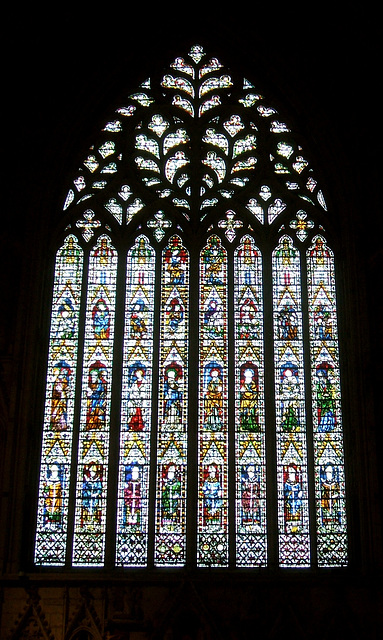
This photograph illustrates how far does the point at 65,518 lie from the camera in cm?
1062

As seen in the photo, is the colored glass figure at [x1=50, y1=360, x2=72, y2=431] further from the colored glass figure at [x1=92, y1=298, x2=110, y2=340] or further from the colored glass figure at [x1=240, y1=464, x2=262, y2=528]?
the colored glass figure at [x1=240, y1=464, x2=262, y2=528]

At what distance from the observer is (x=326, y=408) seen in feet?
36.1

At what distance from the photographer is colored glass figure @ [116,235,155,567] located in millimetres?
10562

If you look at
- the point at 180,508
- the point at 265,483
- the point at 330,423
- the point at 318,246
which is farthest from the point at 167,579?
the point at 318,246

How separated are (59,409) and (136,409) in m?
0.85

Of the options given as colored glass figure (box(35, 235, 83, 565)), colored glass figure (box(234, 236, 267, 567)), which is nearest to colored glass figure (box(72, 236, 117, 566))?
colored glass figure (box(35, 235, 83, 565))

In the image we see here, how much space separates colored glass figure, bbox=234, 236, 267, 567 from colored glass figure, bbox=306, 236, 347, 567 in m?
0.58

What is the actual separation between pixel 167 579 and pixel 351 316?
3.48m

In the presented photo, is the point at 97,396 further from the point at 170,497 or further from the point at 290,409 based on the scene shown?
the point at 290,409

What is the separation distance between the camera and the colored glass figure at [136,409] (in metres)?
10.6

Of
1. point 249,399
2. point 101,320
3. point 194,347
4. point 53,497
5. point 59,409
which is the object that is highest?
point 101,320

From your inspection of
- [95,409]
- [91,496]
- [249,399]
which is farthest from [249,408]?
[91,496]

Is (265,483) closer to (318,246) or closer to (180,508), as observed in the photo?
(180,508)

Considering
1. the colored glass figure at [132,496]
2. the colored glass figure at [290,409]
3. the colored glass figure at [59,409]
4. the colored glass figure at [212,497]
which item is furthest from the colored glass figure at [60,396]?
the colored glass figure at [290,409]
